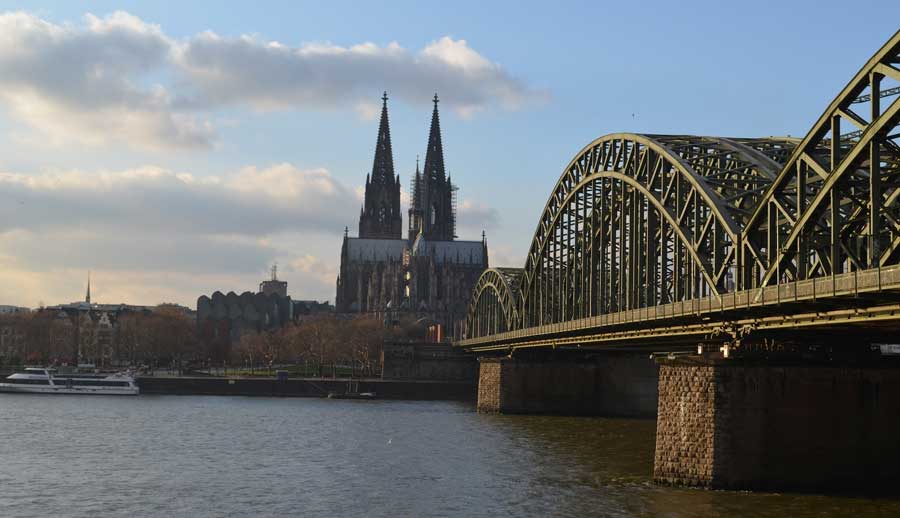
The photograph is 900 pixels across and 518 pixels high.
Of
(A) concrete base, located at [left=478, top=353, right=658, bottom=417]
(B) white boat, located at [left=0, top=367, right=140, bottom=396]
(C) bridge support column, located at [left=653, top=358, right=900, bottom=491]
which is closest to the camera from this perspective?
(C) bridge support column, located at [left=653, top=358, right=900, bottom=491]

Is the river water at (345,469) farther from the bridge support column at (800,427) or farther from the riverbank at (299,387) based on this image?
the riverbank at (299,387)

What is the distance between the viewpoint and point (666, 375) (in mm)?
51656

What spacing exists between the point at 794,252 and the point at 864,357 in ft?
16.2

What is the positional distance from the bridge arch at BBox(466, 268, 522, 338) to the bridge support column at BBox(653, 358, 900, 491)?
71138 mm

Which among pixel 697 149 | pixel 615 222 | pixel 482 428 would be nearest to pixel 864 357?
pixel 697 149

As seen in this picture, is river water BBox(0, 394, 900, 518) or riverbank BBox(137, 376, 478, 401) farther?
riverbank BBox(137, 376, 478, 401)

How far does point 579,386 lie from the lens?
104188 millimetres

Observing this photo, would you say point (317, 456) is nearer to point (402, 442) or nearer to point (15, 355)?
point (402, 442)

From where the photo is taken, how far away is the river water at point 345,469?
46.1 meters

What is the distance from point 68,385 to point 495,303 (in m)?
48.6

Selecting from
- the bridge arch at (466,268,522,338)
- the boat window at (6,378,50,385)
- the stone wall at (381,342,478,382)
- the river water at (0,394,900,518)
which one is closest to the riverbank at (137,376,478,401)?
the stone wall at (381,342,478,382)

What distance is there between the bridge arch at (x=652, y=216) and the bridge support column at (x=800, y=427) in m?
7.62

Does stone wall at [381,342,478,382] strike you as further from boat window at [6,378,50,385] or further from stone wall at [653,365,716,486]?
stone wall at [653,365,716,486]

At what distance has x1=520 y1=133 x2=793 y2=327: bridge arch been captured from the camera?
193 feet
